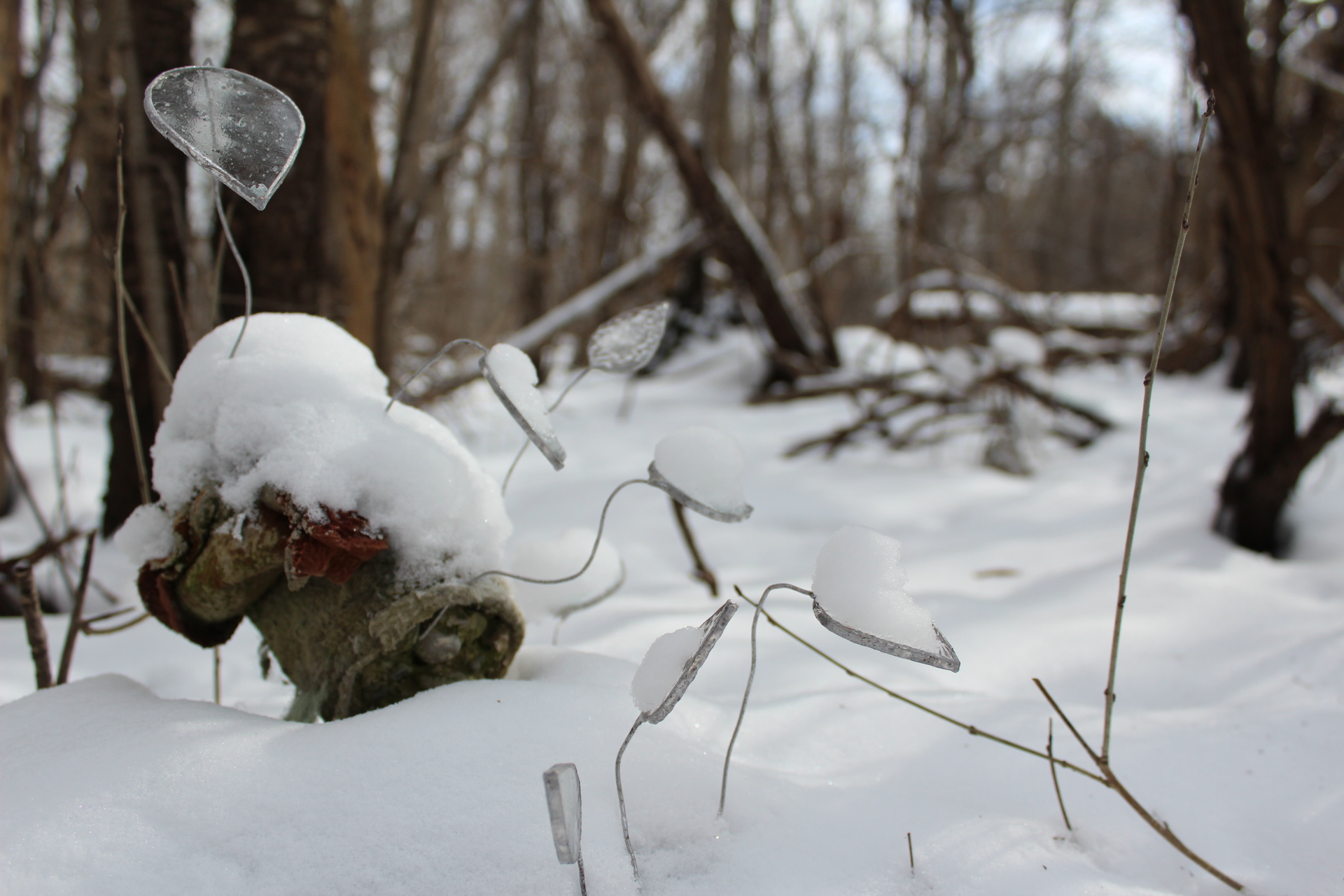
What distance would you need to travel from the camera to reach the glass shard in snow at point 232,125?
655 millimetres

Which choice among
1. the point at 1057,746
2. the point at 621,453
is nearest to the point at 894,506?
the point at 621,453

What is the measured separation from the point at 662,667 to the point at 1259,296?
198 centimetres

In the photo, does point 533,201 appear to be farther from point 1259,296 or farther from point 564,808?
point 564,808

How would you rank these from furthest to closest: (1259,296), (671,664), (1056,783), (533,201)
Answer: (533,201) < (1259,296) < (1056,783) < (671,664)

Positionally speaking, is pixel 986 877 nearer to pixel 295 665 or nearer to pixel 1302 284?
pixel 295 665

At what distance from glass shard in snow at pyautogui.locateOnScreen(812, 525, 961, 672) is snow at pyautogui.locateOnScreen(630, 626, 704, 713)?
0.11m

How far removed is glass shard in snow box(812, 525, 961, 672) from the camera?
0.58 meters

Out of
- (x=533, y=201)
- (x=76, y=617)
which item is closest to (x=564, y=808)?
(x=76, y=617)

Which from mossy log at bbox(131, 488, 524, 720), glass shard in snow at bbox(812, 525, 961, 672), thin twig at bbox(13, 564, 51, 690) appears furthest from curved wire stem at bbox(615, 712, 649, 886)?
thin twig at bbox(13, 564, 51, 690)

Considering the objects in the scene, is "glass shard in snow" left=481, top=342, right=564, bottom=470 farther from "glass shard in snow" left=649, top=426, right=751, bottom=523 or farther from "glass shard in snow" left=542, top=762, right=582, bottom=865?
"glass shard in snow" left=542, top=762, right=582, bottom=865

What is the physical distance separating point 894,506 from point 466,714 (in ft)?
5.82

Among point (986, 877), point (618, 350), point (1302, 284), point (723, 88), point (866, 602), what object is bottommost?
point (986, 877)

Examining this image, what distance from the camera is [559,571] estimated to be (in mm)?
888

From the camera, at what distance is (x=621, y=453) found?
9.57 ft
